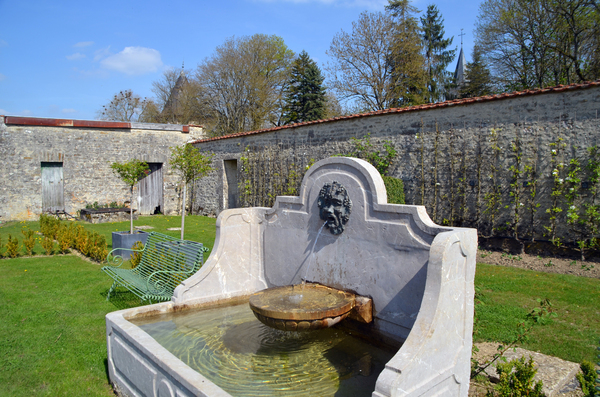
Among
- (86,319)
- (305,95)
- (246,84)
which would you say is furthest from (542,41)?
(86,319)

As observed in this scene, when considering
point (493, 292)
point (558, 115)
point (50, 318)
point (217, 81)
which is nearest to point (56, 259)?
point (50, 318)

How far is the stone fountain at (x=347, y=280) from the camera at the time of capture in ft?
8.60

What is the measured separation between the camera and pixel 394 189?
868 centimetres

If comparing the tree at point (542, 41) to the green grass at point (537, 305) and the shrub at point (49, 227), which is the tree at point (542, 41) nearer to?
the green grass at point (537, 305)

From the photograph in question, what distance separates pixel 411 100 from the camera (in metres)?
20.8

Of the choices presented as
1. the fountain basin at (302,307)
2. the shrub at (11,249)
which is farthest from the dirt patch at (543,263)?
the shrub at (11,249)

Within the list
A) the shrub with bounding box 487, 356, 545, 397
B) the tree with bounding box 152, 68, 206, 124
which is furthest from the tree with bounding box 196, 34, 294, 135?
the shrub with bounding box 487, 356, 545, 397

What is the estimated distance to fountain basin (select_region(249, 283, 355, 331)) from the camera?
11.0 feet

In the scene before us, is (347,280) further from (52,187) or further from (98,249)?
(52,187)

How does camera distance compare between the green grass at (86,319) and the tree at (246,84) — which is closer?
the green grass at (86,319)

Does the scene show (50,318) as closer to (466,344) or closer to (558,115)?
(466,344)

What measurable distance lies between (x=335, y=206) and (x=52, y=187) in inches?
579

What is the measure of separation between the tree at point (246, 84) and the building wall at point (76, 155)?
28.6ft

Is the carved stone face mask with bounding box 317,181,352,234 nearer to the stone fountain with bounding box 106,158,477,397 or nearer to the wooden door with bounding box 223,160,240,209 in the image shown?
the stone fountain with bounding box 106,158,477,397
